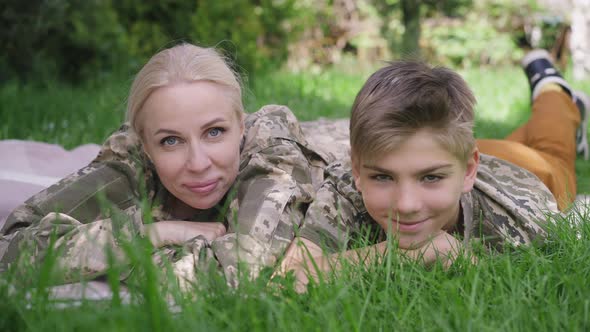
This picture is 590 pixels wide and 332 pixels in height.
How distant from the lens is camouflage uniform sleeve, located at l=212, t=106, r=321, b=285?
A: 2.40 m

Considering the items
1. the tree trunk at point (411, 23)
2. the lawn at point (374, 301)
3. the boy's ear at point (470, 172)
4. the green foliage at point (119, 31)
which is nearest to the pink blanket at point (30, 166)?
the lawn at point (374, 301)

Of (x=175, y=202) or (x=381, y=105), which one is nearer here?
(x=381, y=105)

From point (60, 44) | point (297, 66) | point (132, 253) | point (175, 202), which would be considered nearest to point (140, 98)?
point (175, 202)

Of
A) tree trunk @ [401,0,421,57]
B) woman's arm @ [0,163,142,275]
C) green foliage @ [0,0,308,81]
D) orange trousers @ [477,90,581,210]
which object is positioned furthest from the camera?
tree trunk @ [401,0,421,57]

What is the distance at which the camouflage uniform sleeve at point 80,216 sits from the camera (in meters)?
2.32

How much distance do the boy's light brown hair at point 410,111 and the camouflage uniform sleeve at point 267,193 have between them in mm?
359

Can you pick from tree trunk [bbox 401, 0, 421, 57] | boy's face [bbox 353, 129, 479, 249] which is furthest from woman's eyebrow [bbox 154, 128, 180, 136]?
tree trunk [bbox 401, 0, 421, 57]

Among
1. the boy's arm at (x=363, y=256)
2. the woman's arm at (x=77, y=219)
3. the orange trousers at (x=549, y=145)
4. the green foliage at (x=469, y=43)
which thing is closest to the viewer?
the boy's arm at (x=363, y=256)

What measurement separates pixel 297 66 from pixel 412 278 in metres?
8.70

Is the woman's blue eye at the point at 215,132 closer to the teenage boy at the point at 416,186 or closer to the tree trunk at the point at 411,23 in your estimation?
the teenage boy at the point at 416,186

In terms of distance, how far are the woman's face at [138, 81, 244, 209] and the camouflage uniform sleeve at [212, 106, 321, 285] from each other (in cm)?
13

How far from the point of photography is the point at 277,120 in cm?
318

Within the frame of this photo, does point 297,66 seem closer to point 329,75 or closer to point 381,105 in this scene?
point 329,75

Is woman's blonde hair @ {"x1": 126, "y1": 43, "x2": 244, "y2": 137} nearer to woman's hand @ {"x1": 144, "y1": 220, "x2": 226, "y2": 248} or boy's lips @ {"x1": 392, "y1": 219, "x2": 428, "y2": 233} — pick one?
woman's hand @ {"x1": 144, "y1": 220, "x2": 226, "y2": 248}
